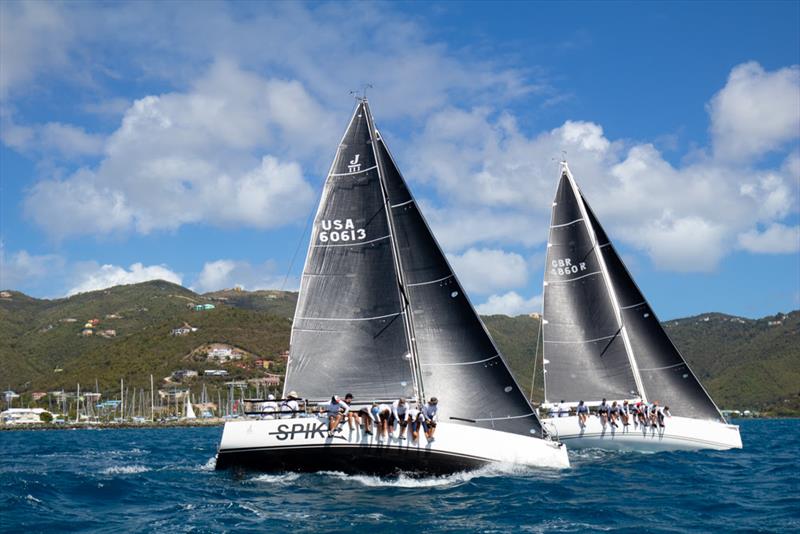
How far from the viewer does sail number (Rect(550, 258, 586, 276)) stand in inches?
1415

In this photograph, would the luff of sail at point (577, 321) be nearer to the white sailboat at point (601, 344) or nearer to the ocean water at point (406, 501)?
the white sailboat at point (601, 344)

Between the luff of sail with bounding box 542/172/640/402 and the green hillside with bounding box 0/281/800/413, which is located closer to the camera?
the luff of sail with bounding box 542/172/640/402

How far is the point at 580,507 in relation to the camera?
18266 mm

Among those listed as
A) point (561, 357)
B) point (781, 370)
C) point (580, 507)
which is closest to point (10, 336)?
point (781, 370)

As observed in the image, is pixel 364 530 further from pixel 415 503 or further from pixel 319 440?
pixel 319 440

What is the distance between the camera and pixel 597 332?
3516 centimetres

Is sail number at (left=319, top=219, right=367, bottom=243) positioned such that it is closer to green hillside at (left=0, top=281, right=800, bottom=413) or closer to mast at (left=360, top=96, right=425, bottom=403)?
mast at (left=360, top=96, right=425, bottom=403)

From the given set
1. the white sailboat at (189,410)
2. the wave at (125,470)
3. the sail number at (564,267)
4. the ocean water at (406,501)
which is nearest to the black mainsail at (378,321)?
the ocean water at (406,501)

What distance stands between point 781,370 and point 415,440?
494 feet

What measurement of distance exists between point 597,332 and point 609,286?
2072 millimetres

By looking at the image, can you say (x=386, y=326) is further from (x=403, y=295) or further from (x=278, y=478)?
(x=278, y=478)

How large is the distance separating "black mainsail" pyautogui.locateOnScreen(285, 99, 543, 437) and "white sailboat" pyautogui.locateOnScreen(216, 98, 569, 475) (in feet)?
0.10

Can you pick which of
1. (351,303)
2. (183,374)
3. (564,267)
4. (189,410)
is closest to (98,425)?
(189,410)

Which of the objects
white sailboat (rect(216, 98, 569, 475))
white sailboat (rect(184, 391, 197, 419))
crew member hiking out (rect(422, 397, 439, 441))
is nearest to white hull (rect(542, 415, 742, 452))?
white sailboat (rect(216, 98, 569, 475))
